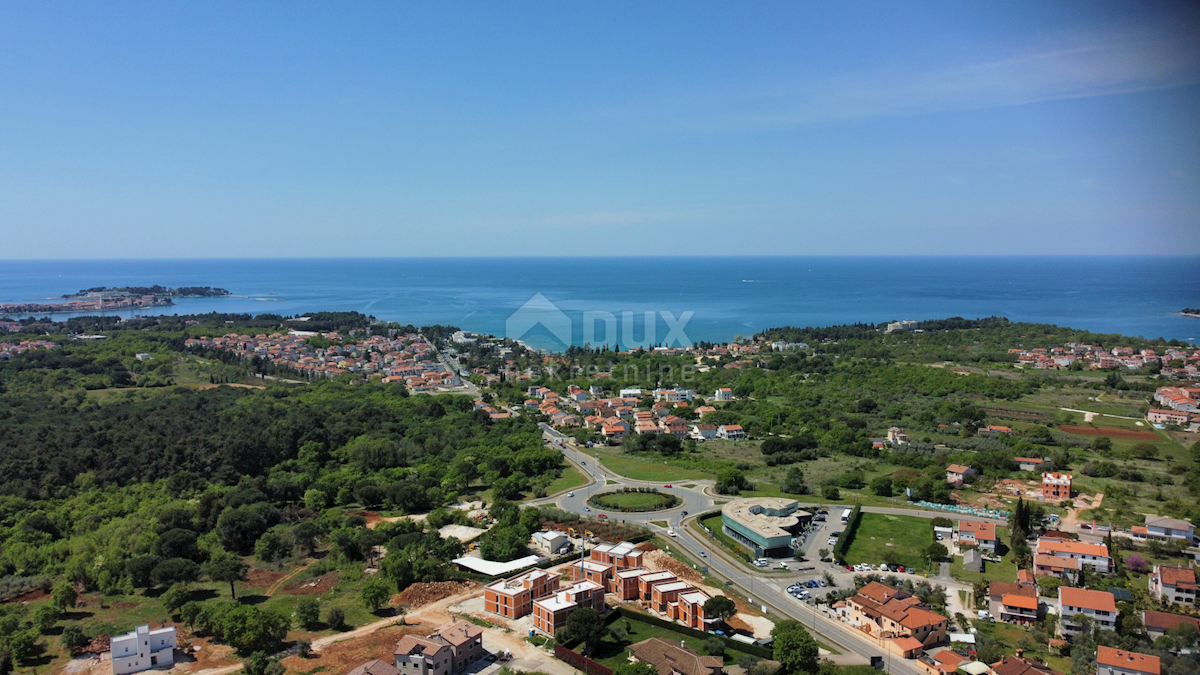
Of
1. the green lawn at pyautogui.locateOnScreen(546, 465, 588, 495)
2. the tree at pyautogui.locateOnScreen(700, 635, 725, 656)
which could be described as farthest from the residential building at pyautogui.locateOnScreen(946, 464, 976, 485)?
the tree at pyautogui.locateOnScreen(700, 635, 725, 656)

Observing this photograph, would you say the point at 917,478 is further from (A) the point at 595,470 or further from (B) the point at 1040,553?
(A) the point at 595,470

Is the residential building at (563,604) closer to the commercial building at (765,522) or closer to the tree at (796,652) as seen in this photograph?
the tree at (796,652)

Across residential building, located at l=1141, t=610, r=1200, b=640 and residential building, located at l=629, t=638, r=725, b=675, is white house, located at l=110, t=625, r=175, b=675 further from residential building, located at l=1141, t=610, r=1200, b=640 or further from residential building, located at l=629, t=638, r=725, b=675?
residential building, located at l=1141, t=610, r=1200, b=640

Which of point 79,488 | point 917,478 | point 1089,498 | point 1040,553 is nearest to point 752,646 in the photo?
point 1040,553

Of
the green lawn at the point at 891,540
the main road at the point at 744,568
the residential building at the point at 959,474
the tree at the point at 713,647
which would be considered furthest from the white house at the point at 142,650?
the residential building at the point at 959,474

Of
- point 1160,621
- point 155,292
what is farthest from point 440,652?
Result: point 155,292

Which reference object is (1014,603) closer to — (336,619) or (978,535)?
(978,535)

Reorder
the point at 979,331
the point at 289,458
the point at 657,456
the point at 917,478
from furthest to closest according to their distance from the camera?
1. the point at 979,331
2. the point at 657,456
3. the point at 289,458
4. the point at 917,478
